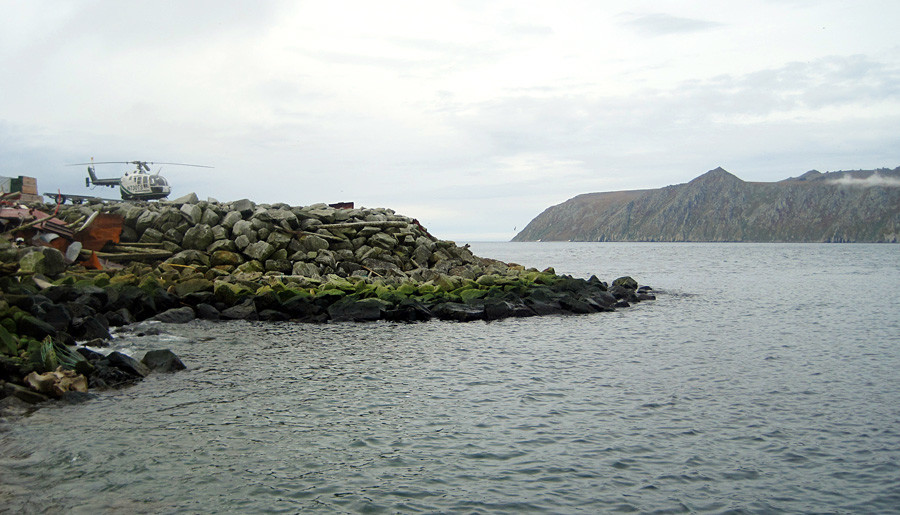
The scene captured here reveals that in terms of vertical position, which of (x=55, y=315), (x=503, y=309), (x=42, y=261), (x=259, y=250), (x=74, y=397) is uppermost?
(x=259, y=250)

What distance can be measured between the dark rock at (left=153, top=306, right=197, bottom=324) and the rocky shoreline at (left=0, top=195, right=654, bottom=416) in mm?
36

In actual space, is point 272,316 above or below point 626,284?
below

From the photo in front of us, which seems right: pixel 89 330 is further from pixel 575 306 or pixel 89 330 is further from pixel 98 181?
pixel 98 181

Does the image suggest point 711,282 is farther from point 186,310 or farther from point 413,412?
point 413,412

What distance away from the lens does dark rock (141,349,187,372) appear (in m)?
12.2

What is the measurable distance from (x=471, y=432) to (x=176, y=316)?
13134mm

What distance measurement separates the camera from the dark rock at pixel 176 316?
18703 millimetres

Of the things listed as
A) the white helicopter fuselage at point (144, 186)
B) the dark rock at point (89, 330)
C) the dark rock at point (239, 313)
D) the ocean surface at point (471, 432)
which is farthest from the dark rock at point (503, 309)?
the white helicopter fuselage at point (144, 186)

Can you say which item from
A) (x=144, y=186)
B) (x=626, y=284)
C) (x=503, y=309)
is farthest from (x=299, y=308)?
(x=144, y=186)

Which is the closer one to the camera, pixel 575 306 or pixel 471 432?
pixel 471 432

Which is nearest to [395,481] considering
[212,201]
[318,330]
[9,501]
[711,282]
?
[9,501]

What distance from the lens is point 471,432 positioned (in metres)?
8.91

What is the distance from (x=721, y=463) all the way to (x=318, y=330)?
12917 mm

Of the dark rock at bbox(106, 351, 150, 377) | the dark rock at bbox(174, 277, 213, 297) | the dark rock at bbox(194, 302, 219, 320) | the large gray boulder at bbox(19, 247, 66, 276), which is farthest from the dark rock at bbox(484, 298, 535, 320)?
the large gray boulder at bbox(19, 247, 66, 276)
